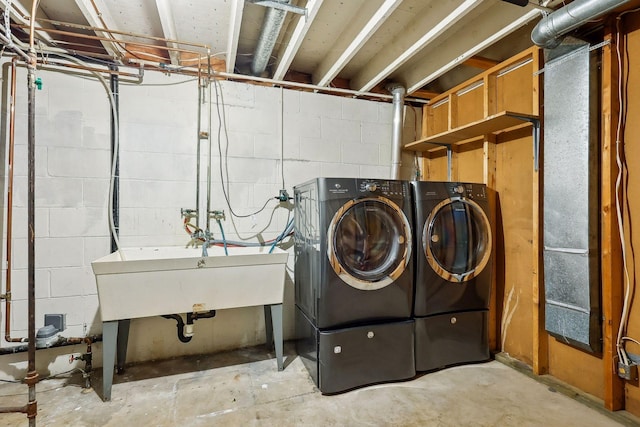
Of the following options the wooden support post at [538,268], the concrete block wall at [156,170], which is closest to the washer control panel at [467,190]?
the wooden support post at [538,268]

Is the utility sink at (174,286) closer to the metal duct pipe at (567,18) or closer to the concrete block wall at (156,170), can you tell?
the concrete block wall at (156,170)

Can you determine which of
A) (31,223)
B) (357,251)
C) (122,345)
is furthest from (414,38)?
(122,345)

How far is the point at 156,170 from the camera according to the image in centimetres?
254

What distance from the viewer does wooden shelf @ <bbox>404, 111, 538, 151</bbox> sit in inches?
86.3

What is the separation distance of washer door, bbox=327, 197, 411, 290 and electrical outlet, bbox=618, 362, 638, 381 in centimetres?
129

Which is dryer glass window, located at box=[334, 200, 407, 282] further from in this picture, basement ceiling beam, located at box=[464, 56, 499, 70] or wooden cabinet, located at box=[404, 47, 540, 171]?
basement ceiling beam, located at box=[464, 56, 499, 70]

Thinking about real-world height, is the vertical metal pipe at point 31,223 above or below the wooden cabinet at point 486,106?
below

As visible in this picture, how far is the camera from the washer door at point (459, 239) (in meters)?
2.33

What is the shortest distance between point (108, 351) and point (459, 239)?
2.56 metres

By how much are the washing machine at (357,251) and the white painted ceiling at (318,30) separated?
1.11 m

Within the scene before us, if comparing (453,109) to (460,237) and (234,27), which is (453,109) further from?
(234,27)

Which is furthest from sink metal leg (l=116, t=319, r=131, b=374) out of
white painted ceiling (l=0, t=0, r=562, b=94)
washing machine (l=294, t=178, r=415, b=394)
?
white painted ceiling (l=0, t=0, r=562, b=94)

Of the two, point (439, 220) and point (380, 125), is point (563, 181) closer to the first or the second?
point (439, 220)

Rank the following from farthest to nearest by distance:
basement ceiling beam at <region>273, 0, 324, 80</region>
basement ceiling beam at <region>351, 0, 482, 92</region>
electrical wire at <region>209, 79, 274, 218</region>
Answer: electrical wire at <region>209, 79, 274, 218</region>
basement ceiling beam at <region>351, 0, 482, 92</region>
basement ceiling beam at <region>273, 0, 324, 80</region>
